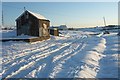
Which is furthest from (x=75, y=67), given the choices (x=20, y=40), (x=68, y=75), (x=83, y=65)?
(x=20, y=40)

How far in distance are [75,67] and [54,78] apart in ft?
8.48

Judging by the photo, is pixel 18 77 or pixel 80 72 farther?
pixel 80 72

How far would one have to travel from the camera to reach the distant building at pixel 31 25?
3616 centimetres

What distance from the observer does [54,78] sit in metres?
10.1

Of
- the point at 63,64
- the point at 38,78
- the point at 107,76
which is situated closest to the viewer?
the point at 38,78

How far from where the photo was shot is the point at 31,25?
36.4 m

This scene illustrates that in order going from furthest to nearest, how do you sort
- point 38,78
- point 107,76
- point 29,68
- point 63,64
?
1. point 63,64
2. point 29,68
3. point 107,76
4. point 38,78

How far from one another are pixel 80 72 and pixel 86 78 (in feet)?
3.10

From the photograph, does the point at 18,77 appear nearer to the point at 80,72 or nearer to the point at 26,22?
the point at 80,72

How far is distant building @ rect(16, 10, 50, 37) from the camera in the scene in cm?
3616

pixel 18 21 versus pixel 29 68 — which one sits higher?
pixel 18 21

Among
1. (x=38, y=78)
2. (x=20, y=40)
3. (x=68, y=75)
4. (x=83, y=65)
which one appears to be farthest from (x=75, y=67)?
(x=20, y=40)

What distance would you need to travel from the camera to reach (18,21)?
38.1 meters

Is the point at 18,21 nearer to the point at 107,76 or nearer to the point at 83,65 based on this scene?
the point at 83,65
